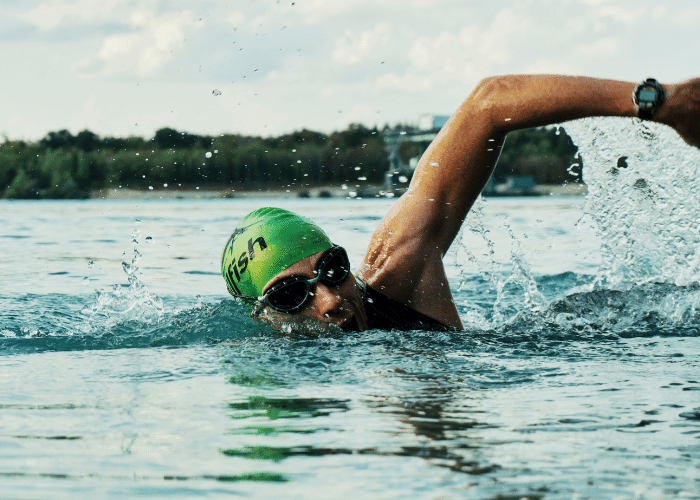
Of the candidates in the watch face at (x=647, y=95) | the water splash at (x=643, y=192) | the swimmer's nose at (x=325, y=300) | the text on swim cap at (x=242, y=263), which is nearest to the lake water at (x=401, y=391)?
the water splash at (x=643, y=192)

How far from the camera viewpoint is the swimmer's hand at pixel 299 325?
381 cm

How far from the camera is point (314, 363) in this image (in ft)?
10.9

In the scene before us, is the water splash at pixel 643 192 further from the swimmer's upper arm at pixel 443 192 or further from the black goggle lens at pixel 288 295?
the black goggle lens at pixel 288 295

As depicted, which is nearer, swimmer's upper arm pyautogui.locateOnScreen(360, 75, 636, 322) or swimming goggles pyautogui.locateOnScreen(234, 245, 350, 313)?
swimmer's upper arm pyautogui.locateOnScreen(360, 75, 636, 322)

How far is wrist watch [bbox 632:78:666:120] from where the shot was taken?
310 centimetres

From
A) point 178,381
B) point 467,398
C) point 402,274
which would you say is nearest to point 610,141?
point 402,274

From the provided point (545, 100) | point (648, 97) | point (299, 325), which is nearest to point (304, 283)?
point (299, 325)

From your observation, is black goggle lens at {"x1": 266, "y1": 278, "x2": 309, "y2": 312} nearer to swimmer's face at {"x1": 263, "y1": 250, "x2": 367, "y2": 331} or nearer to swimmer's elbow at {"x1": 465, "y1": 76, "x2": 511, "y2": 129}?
swimmer's face at {"x1": 263, "y1": 250, "x2": 367, "y2": 331}

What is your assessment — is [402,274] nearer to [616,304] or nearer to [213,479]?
[616,304]

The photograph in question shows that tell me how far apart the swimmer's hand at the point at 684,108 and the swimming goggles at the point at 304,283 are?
1472 mm

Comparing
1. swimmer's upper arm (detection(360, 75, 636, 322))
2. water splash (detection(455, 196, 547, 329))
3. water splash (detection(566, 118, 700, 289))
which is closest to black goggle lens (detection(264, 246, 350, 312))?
swimmer's upper arm (detection(360, 75, 636, 322))

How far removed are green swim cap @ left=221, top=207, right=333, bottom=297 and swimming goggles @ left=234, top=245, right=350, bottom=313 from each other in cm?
10

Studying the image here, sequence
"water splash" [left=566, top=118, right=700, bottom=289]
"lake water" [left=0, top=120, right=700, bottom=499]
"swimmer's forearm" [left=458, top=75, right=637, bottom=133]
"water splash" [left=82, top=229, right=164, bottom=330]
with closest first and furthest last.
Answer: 1. "lake water" [left=0, top=120, right=700, bottom=499]
2. "swimmer's forearm" [left=458, top=75, right=637, bottom=133]
3. "water splash" [left=566, top=118, right=700, bottom=289]
4. "water splash" [left=82, top=229, right=164, bottom=330]

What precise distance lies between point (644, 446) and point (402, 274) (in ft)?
6.85
